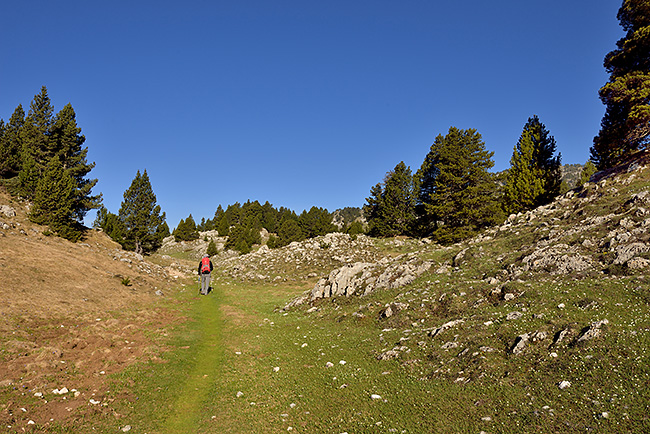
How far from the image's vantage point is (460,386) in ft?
33.8

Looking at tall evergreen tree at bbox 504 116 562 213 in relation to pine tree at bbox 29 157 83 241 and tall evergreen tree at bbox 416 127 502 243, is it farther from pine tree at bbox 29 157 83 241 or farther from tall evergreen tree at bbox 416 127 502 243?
pine tree at bbox 29 157 83 241

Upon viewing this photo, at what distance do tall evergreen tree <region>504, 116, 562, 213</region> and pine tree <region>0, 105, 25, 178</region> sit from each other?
82.6 m

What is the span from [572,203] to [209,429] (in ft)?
116

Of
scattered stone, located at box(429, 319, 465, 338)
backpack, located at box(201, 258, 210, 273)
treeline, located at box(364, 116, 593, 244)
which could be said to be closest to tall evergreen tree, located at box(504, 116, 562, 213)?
treeline, located at box(364, 116, 593, 244)

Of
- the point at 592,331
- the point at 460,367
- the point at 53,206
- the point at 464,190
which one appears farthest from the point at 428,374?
the point at 53,206

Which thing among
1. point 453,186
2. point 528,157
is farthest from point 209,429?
point 528,157

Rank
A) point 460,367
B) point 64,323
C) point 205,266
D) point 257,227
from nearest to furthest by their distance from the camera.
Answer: point 460,367 < point 64,323 < point 205,266 < point 257,227

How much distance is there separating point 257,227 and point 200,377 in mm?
105690

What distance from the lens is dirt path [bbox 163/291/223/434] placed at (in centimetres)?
991

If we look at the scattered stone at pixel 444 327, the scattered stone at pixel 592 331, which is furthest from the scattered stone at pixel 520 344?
the scattered stone at pixel 444 327

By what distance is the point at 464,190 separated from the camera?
1929 inches

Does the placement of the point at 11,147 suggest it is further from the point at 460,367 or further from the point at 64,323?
the point at 460,367

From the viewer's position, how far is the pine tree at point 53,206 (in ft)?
125

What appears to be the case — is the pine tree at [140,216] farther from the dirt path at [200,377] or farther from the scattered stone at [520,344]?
the scattered stone at [520,344]
